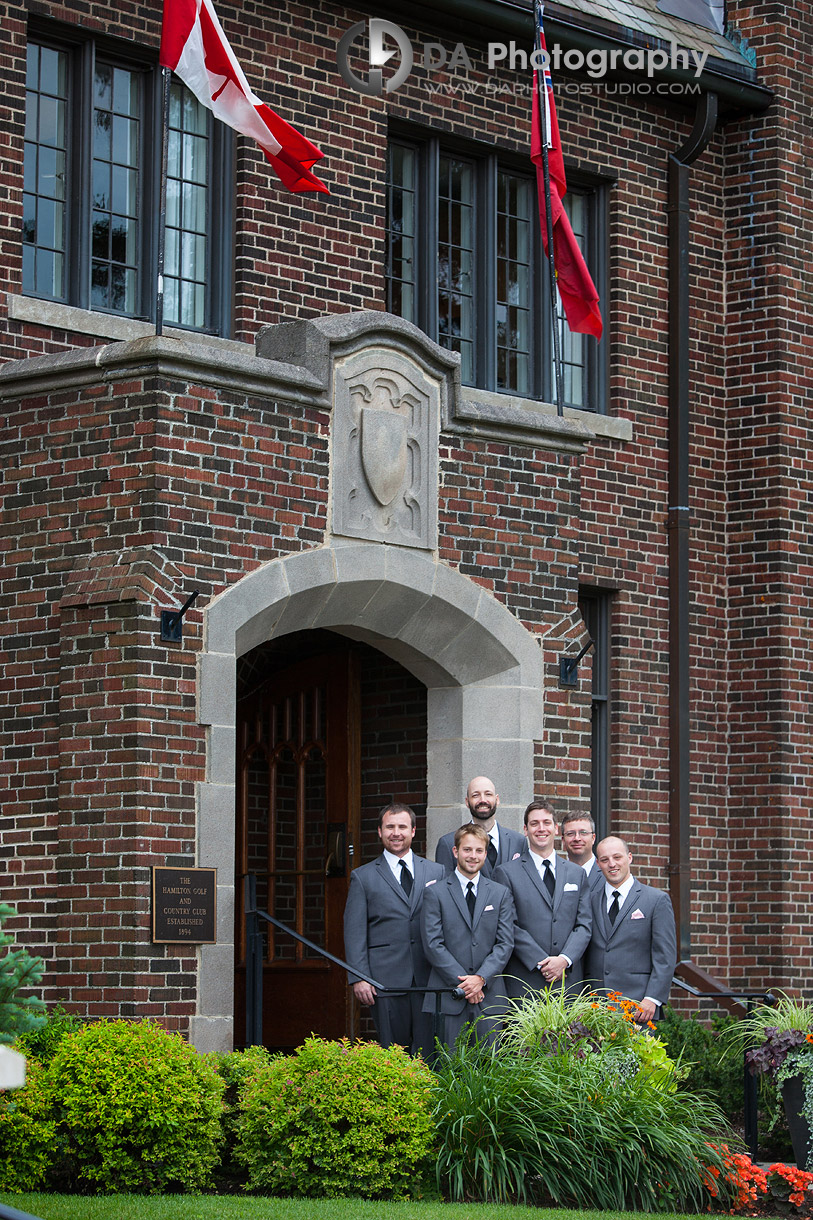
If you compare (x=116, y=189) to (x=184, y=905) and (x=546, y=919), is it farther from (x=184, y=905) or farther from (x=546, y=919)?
(x=546, y=919)

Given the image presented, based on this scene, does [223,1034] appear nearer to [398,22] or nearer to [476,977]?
[476,977]

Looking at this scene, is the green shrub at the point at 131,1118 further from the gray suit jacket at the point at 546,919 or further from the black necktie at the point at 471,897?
the gray suit jacket at the point at 546,919

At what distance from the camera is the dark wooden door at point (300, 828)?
13.4m

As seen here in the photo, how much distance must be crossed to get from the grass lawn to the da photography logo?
8264 mm

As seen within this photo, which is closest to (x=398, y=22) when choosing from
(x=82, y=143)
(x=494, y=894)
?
(x=82, y=143)

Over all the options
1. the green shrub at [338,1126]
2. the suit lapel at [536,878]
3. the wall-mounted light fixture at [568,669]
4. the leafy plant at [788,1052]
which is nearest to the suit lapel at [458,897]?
the suit lapel at [536,878]

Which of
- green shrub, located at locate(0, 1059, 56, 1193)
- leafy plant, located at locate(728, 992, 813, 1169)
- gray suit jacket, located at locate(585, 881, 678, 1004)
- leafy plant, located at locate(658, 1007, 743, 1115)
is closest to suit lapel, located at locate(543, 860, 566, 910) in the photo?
gray suit jacket, located at locate(585, 881, 678, 1004)

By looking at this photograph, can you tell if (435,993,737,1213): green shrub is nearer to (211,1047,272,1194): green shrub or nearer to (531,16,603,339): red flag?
(211,1047,272,1194): green shrub

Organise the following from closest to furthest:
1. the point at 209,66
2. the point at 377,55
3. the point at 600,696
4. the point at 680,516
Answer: the point at 209,66
the point at 377,55
the point at 600,696
the point at 680,516

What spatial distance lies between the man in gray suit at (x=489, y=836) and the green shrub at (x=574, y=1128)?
1570 mm

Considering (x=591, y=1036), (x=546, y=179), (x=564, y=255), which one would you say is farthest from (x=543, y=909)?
(x=546, y=179)

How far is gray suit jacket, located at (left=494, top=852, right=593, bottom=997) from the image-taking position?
11.0 m

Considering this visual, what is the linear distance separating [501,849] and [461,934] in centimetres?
84

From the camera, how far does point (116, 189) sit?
43.3ft
